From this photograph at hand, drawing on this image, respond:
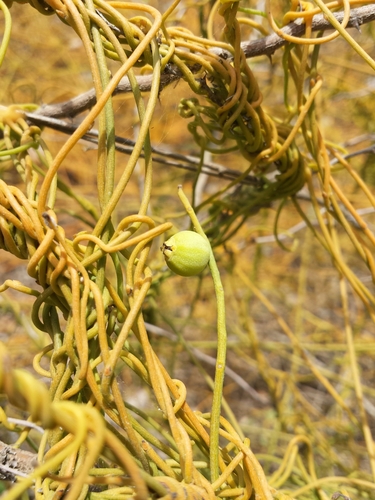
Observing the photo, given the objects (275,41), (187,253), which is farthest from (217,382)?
(275,41)

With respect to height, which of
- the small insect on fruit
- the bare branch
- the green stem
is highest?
the bare branch

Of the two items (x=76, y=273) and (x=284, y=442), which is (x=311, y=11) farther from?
(x=284, y=442)

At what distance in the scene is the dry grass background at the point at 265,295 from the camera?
4.12ft

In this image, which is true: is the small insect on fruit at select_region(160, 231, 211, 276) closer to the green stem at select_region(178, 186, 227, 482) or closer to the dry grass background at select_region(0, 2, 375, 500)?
the green stem at select_region(178, 186, 227, 482)

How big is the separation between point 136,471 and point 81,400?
13cm

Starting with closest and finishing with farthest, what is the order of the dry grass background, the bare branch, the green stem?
1. the green stem
2. the bare branch
3. the dry grass background

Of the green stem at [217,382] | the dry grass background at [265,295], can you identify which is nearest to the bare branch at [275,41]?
the green stem at [217,382]

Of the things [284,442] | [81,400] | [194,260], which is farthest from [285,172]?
[284,442]

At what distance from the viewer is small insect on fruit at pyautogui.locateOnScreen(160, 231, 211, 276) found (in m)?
0.43

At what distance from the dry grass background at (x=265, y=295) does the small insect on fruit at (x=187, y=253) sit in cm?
50

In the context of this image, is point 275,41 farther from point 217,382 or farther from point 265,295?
point 265,295

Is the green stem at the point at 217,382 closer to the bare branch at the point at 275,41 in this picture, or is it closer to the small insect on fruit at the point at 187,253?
the small insect on fruit at the point at 187,253

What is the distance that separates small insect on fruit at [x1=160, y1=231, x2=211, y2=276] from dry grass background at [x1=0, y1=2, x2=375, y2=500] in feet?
1.64

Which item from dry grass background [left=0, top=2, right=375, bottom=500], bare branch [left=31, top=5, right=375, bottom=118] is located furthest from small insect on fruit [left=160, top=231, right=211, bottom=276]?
dry grass background [left=0, top=2, right=375, bottom=500]
